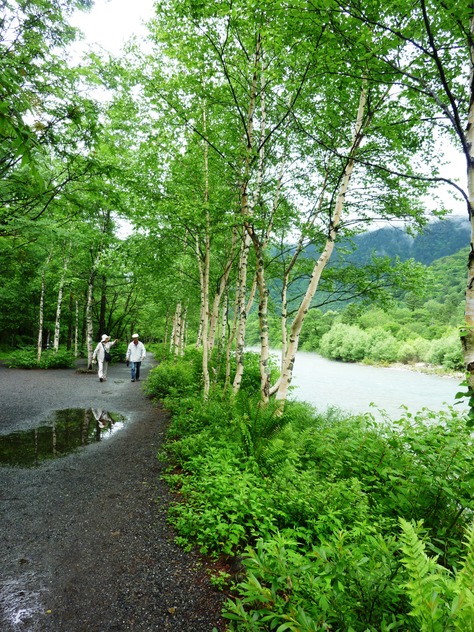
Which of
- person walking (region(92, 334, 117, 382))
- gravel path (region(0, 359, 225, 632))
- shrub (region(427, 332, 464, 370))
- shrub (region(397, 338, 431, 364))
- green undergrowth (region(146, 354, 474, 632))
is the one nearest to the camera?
green undergrowth (region(146, 354, 474, 632))

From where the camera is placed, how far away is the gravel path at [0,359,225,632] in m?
2.69

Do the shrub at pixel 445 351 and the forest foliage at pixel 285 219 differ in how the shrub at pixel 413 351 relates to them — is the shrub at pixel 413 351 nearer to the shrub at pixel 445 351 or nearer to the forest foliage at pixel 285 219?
the shrub at pixel 445 351

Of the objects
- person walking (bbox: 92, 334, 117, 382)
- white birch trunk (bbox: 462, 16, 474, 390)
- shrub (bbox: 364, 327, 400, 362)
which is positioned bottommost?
shrub (bbox: 364, 327, 400, 362)

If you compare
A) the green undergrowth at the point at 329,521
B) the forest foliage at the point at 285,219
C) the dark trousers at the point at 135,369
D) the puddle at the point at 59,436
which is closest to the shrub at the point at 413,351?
the forest foliage at the point at 285,219

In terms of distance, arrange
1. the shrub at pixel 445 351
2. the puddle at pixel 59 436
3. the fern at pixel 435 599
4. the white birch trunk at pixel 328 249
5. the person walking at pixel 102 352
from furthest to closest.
A: 1. the shrub at pixel 445 351
2. the person walking at pixel 102 352
3. the white birch trunk at pixel 328 249
4. the puddle at pixel 59 436
5. the fern at pixel 435 599

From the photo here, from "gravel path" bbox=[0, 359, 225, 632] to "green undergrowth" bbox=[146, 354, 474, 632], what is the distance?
1.14 feet

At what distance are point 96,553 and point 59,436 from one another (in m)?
4.07

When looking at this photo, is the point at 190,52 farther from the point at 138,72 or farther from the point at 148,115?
the point at 148,115

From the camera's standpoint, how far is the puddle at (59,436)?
571 cm

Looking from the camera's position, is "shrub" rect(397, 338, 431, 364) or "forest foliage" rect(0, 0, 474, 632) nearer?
"forest foliage" rect(0, 0, 474, 632)

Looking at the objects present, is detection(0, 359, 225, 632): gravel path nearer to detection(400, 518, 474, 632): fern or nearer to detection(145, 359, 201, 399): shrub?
detection(400, 518, 474, 632): fern

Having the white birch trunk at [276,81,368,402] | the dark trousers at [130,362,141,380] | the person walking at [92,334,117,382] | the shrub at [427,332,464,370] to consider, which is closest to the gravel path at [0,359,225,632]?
the white birch trunk at [276,81,368,402]

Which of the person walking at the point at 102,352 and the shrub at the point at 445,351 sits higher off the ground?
the person walking at the point at 102,352

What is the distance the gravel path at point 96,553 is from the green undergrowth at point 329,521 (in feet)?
1.14
